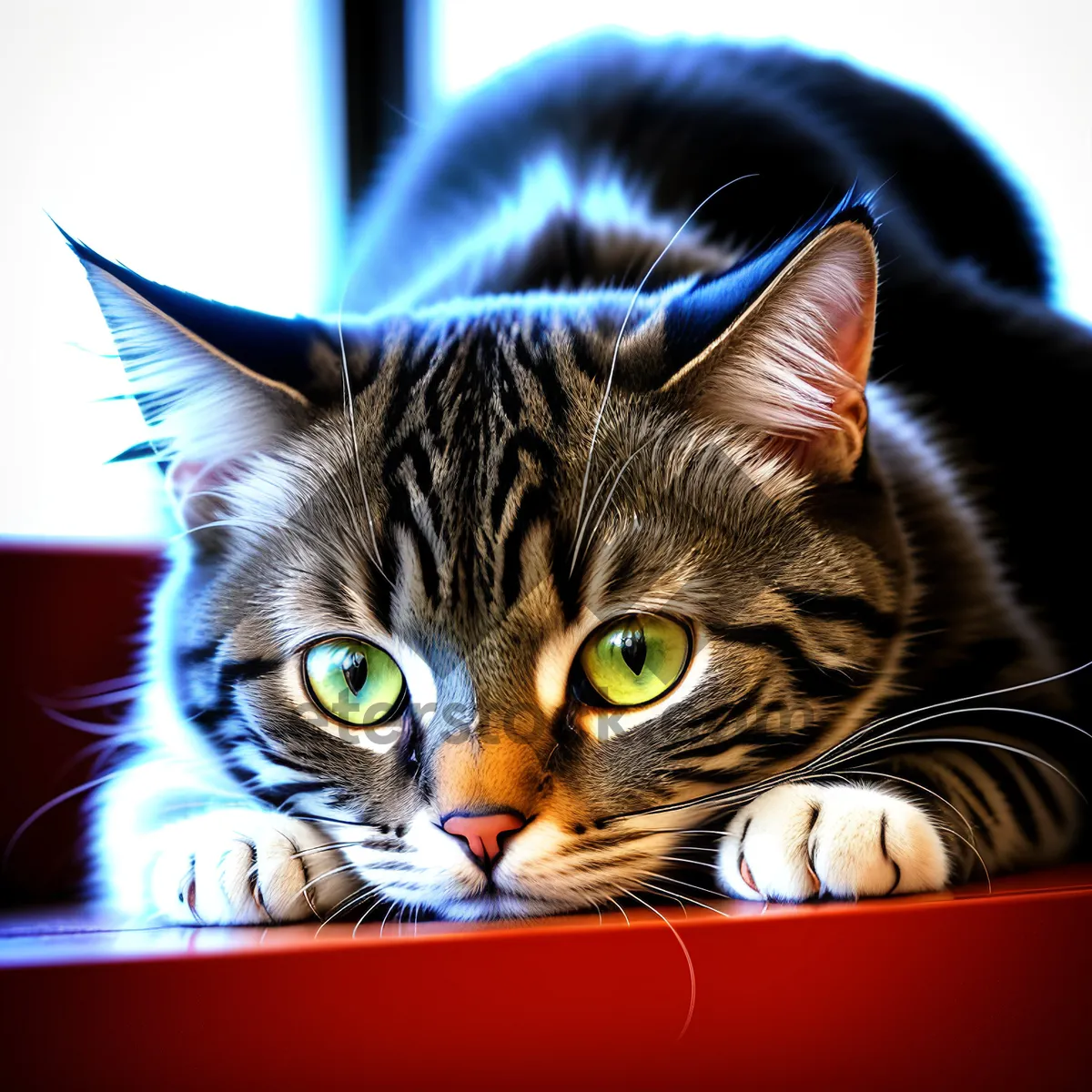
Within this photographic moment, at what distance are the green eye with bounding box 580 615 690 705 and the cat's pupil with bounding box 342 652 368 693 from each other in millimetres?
178

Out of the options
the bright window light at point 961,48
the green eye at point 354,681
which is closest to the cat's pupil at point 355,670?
the green eye at point 354,681

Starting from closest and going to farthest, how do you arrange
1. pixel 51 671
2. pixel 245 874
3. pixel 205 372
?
1. pixel 245 874
2. pixel 205 372
3. pixel 51 671

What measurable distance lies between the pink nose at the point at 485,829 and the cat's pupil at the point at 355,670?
151 millimetres

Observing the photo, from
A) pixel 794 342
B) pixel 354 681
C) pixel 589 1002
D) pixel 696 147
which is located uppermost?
pixel 696 147

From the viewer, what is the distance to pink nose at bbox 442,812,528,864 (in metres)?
0.69

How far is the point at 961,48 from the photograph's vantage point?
4.33ft

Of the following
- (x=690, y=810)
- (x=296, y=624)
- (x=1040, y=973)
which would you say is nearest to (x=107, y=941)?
(x=296, y=624)

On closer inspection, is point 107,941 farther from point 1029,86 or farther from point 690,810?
point 1029,86

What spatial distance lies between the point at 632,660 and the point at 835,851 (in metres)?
0.19

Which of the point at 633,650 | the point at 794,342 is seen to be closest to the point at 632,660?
the point at 633,650

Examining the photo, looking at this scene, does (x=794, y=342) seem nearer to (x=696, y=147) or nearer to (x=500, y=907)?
(x=500, y=907)

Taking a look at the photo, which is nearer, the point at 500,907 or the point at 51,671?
the point at 500,907

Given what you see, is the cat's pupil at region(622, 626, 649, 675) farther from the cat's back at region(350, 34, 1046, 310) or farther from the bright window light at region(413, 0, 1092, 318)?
the bright window light at region(413, 0, 1092, 318)

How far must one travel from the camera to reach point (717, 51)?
5.08 feet
